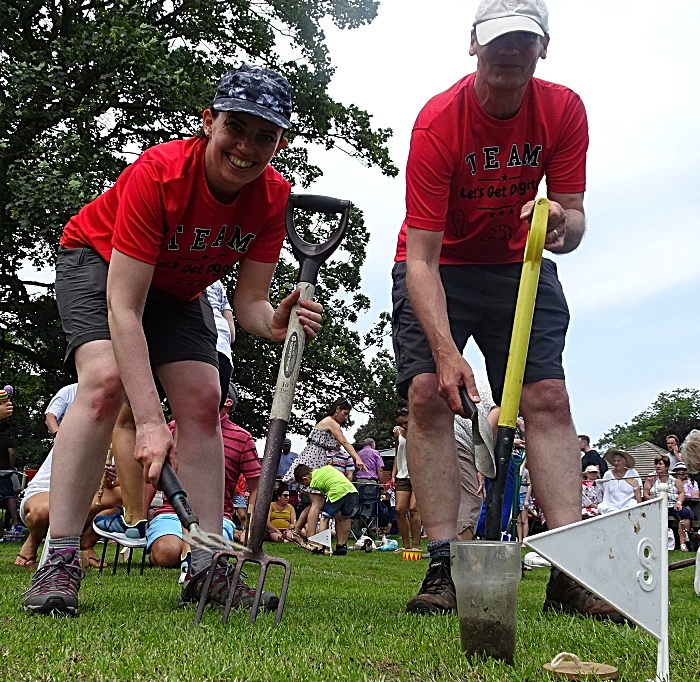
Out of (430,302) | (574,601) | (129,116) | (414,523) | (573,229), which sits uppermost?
(129,116)

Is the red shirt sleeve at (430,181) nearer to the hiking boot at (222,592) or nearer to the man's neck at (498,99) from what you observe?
the man's neck at (498,99)

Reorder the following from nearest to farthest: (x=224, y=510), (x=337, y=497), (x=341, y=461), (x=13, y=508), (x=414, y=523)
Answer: (x=224, y=510) → (x=337, y=497) → (x=414, y=523) → (x=341, y=461) → (x=13, y=508)

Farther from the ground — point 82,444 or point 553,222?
point 553,222

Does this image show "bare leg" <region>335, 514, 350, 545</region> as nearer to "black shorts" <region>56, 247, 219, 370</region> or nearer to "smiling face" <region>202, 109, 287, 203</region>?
"black shorts" <region>56, 247, 219, 370</region>

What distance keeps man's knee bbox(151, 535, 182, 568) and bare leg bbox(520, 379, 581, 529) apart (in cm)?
338

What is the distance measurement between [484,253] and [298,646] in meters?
1.79

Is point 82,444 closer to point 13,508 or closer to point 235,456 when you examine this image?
point 235,456

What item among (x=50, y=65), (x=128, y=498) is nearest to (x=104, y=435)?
(x=128, y=498)

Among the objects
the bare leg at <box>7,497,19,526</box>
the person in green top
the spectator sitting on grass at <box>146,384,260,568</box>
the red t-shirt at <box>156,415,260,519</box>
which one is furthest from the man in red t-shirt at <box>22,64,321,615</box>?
the bare leg at <box>7,497,19,526</box>

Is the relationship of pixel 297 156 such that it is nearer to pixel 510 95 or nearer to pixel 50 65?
pixel 50 65

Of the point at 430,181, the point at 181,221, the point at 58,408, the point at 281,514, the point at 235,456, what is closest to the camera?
the point at 181,221

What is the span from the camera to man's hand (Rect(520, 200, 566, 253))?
2.31m

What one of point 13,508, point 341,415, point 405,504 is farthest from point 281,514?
point 13,508

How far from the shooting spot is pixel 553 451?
301 cm
